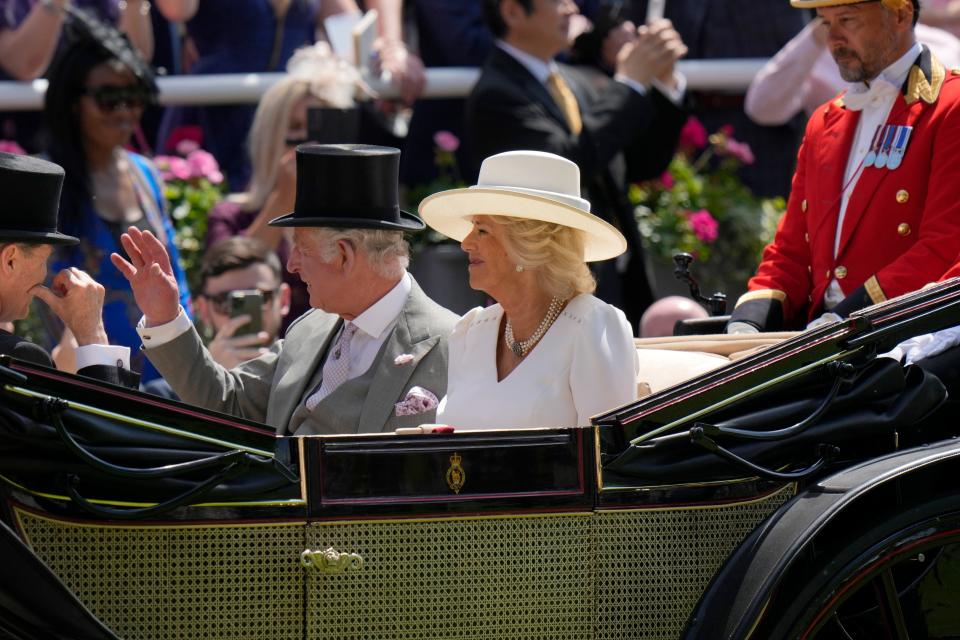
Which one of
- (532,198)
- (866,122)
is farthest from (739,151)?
(532,198)

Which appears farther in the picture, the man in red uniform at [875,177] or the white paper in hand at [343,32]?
the white paper in hand at [343,32]

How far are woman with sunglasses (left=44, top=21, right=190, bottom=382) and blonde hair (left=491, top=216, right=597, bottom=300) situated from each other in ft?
7.50

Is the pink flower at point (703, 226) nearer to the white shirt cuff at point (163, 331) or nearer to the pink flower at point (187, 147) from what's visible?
the pink flower at point (187, 147)

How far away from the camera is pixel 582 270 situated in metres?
4.20

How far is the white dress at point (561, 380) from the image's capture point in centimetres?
396

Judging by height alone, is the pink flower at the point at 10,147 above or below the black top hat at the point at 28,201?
above

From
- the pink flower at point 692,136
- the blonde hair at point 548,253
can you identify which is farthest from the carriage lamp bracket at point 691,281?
the pink flower at point 692,136

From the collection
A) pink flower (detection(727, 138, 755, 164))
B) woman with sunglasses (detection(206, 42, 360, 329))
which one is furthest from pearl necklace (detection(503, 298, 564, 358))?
pink flower (detection(727, 138, 755, 164))

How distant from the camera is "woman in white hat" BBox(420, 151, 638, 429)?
4004 mm

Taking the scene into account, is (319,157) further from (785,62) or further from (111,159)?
(785,62)

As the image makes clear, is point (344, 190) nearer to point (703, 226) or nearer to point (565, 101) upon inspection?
point (565, 101)

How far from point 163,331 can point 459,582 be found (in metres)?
1.32

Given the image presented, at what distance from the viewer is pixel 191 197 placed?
6.88m

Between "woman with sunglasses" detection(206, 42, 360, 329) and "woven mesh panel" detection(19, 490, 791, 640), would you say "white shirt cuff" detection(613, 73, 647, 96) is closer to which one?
"woman with sunglasses" detection(206, 42, 360, 329)
